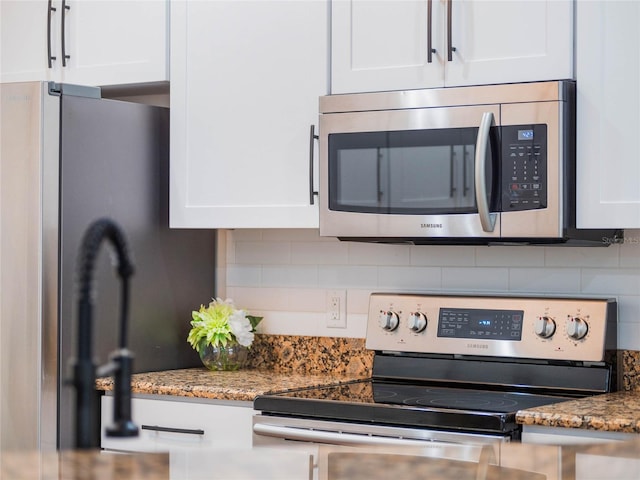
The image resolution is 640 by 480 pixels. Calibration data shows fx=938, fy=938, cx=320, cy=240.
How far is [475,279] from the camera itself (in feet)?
9.34

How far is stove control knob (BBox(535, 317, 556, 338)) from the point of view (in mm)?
2584

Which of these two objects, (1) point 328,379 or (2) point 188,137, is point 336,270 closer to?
(1) point 328,379

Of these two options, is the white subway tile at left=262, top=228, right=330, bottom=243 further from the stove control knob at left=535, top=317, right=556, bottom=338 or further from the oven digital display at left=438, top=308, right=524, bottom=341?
the stove control knob at left=535, top=317, right=556, bottom=338

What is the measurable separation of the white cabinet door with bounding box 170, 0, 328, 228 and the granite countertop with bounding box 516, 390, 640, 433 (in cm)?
88

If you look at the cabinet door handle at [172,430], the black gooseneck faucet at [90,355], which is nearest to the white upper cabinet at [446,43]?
the cabinet door handle at [172,430]

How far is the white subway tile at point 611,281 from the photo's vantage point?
2.61 metres

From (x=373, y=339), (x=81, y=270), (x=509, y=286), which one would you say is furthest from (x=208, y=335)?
(x=81, y=270)

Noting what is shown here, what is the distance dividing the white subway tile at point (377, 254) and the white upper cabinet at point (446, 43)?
1.83 ft

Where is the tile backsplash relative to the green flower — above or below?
above

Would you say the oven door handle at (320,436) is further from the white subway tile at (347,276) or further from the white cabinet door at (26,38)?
the white cabinet door at (26,38)

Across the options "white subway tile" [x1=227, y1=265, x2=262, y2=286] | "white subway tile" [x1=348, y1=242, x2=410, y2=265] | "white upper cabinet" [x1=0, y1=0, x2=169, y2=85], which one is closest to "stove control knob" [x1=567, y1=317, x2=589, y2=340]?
"white subway tile" [x1=348, y1=242, x2=410, y2=265]

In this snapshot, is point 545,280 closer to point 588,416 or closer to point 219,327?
point 588,416

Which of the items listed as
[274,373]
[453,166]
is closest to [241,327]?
[274,373]

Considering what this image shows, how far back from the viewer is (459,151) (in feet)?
8.17
